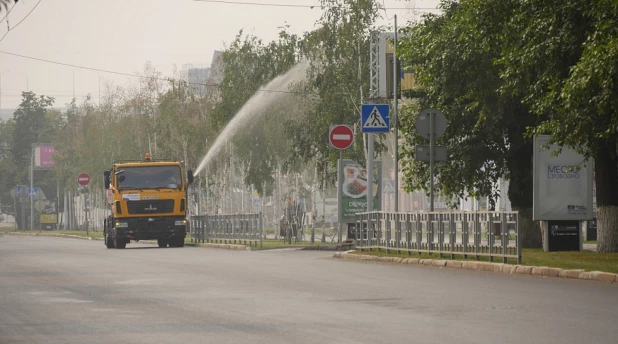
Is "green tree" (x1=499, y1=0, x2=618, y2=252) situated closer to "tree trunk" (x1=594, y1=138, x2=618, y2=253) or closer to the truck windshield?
"tree trunk" (x1=594, y1=138, x2=618, y2=253)

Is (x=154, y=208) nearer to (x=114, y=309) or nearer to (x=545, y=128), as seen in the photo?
(x=545, y=128)

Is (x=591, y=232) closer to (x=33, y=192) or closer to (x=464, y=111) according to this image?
(x=464, y=111)

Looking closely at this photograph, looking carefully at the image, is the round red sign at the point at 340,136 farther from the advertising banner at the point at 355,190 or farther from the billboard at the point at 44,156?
the billboard at the point at 44,156

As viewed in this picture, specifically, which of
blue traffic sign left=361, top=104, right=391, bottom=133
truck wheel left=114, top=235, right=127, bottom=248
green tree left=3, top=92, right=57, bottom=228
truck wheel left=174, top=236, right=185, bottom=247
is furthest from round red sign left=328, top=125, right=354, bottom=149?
green tree left=3, top=92, right=57, bottom=228

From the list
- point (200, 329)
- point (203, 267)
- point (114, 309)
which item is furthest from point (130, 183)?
point (200, 329)

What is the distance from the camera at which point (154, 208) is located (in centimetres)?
4194

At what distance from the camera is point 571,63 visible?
25.0m

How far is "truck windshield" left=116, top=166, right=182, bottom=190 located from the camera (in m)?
41.8

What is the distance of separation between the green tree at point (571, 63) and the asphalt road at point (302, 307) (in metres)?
3.50

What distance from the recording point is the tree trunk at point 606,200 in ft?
90.6

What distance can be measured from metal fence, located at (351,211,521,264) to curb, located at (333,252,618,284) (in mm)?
587

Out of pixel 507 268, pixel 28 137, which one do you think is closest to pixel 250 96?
pixel 507 268

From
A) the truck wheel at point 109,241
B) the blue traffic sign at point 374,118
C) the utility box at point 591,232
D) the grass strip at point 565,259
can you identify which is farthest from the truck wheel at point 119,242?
the utility box at point 591,232

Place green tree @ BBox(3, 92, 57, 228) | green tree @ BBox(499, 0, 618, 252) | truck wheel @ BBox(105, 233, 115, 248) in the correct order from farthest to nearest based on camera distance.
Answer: green tree @ BBox(3, 92, 57, 228)
truck wheel @ BBox(105, 233, 115, 248)
green tree @ BBox(499, 0, 618, 252)
